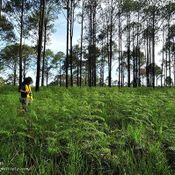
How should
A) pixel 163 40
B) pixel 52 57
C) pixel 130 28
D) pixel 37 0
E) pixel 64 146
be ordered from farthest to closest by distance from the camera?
pixel 52 57 → pixel 163 40 → pixel 130 28 → pixel 37 0 → pixel 64 146

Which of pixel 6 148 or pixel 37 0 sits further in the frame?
pixel 37 0

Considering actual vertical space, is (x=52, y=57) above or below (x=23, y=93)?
above

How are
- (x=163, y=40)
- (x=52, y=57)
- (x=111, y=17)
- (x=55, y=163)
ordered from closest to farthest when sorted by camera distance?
1. (x=55, y=163)
2. (x=111, y=17)
3. (x=163, y=40)
4. (x=52, y=57)

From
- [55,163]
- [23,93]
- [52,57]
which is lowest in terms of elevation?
[55,163]

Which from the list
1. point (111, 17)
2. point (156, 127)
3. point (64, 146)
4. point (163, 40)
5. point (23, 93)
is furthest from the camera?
point (163, 40)

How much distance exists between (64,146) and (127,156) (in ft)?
4.95

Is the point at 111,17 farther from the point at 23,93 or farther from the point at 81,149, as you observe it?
the point at 81,149

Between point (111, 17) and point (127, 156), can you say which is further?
point (111, 17)

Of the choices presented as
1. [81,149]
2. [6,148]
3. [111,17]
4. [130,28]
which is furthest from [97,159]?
[130,28]

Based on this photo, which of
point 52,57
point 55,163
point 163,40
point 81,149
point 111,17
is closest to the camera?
→ point 55,163

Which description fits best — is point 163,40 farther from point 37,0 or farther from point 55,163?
point 55,163

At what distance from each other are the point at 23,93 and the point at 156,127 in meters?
6.71

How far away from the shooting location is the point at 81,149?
20.2ft

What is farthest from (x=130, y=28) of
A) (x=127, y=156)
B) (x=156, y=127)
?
(x=127, y=156)
